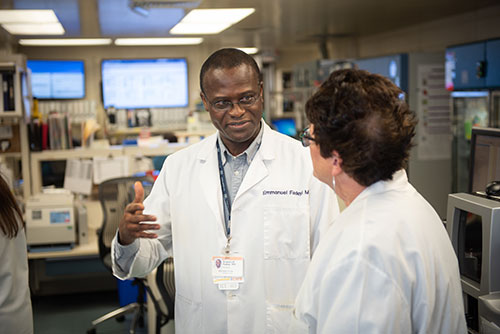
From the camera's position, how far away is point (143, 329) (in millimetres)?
4242

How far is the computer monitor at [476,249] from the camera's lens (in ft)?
4.93

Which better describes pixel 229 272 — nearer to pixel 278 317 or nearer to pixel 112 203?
pixel 278 317

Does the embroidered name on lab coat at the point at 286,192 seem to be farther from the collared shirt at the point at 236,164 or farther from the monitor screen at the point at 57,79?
the monitor screen at the point at 57,79

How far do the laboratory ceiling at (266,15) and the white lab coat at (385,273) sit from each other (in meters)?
3.09

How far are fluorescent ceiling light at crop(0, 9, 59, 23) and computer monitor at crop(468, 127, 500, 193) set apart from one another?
3.76m

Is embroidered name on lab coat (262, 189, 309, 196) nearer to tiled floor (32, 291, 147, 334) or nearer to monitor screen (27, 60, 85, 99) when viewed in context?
tiled floor (32, 291, 147, 334)

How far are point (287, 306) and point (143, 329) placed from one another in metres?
2.77

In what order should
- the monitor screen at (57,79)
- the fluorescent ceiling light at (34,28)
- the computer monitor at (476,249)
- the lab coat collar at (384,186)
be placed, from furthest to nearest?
1. the monitor screen at (57,79)
2. the fluorescent ceiling light at (34,28)
3. the computer monitor at (476,249)
4. the lab coat collar at (384,186)

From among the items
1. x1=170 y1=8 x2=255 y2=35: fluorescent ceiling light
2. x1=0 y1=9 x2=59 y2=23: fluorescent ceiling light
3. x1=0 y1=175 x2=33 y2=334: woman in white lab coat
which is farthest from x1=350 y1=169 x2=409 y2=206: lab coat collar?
x1=0 y1=9 x2=59 y2=23: fluorescent ceiling light

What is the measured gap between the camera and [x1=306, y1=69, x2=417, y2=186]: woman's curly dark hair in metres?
1.19

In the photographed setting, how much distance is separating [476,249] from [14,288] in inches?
69.6

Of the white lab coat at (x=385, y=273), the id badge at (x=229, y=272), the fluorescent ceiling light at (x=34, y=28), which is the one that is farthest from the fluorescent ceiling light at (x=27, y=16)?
the white lab coat at (x=385, y=273)

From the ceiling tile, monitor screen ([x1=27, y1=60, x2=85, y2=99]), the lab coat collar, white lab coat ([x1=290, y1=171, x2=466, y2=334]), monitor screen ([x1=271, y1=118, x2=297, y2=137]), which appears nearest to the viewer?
white lab coat ([x1=290, y1=171, x2=466, y2=334])

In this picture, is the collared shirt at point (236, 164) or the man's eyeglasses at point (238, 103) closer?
the man's eyeglasses at point (238, 103)
